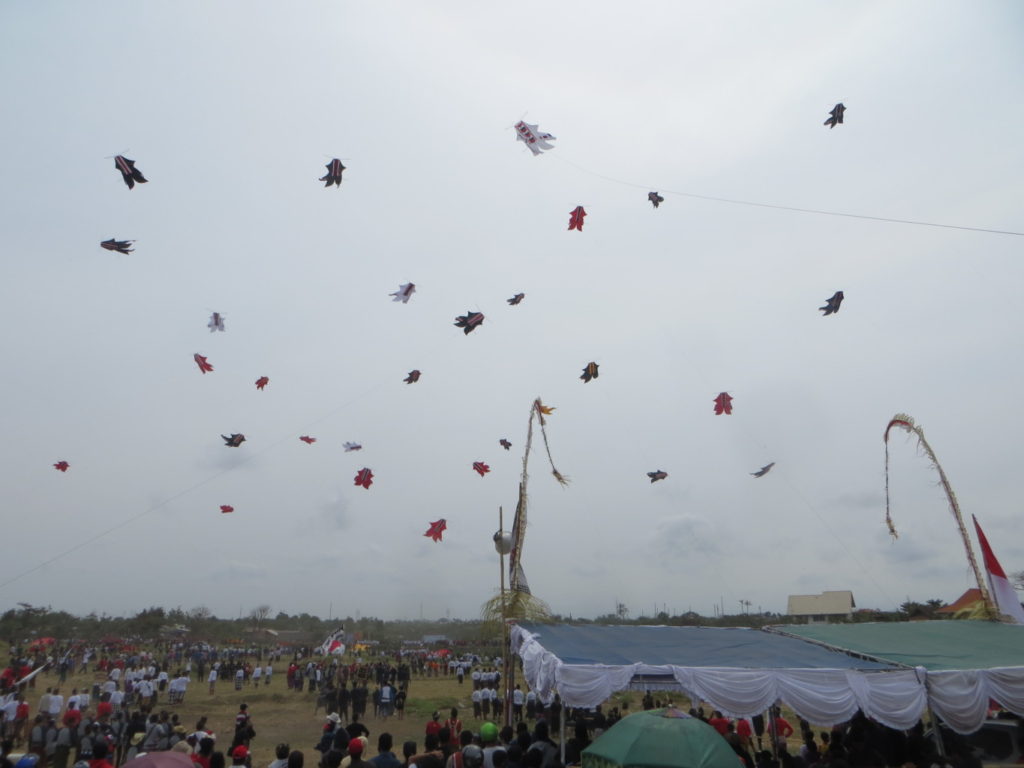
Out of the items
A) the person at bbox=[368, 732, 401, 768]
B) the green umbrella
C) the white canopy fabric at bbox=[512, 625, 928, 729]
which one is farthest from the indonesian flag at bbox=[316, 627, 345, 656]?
the green umbrella

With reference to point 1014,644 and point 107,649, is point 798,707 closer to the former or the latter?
point 1014,644

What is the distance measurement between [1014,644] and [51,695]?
71.0ft


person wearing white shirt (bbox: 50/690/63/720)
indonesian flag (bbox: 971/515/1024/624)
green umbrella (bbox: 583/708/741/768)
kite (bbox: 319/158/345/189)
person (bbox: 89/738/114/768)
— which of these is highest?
kite (bbox: 319/158/345/189)

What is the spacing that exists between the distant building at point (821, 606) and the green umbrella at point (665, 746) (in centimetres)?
4344

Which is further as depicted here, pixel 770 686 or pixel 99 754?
pixel 770 686

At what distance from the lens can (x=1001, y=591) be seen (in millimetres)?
17375

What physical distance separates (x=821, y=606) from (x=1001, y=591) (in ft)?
107

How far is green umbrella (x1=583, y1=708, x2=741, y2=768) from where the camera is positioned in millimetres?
7203

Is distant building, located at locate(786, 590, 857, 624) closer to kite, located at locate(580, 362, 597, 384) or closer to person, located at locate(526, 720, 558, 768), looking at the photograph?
kite, located at locate(580, 362, 597, 384)

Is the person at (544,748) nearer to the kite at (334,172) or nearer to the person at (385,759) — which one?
the person at (385,759)

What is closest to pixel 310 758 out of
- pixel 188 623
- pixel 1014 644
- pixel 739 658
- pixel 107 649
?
pixel 739 658

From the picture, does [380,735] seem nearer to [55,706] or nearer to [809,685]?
[809,685]

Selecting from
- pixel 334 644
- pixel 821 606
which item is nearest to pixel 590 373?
pixel 334 644

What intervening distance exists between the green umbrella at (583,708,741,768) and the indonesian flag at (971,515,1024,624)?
14.2 m
